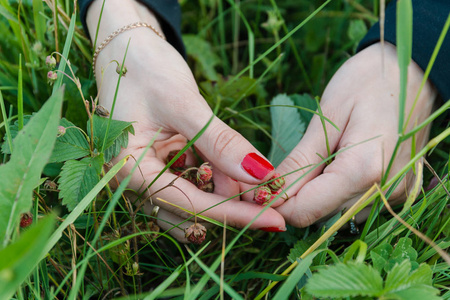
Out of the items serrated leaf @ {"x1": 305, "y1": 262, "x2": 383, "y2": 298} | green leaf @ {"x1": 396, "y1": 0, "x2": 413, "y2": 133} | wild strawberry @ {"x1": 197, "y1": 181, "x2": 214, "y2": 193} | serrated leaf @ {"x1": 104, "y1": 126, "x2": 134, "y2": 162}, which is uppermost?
green leaf @ {"x1": 396, "y1": 0, "x2": 413, "y2": 133}

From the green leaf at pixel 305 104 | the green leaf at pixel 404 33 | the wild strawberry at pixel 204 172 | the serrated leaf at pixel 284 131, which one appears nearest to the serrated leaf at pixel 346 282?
the green leaf at pixel 404 33

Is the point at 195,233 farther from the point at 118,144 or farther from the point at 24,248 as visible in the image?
the point at 24,248

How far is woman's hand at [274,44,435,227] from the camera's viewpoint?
107cm

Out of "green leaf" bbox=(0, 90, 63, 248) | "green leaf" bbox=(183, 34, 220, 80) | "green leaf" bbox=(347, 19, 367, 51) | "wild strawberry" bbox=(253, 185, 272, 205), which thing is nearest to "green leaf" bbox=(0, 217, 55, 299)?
"green leaf" bbox=(0, 90, 63, 248)

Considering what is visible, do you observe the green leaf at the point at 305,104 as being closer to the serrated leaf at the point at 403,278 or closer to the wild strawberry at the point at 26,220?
the serrated leaf at the point at 403,278

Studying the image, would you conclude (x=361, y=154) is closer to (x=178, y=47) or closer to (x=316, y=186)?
(x=316, y=186)

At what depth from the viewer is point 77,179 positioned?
2.92ft

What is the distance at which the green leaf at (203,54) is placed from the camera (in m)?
1.71

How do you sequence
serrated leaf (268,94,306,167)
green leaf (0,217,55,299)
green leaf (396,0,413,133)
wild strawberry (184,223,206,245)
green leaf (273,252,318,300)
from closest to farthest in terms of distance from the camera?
1. green leaf (0,217,55,299)
2. green leaf (396,0,413,133)
3. green leaf (273,252,318,300)
4. wild strawberry (184,223,206,245)
5. serrated leaf (268,94,306,167)

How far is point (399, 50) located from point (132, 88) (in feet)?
2.36

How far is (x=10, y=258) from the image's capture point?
20.4 inches

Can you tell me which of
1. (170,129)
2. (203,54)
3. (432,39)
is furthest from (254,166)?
(203,54)

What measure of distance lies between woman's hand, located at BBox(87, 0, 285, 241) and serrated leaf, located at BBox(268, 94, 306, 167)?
0.28 meters

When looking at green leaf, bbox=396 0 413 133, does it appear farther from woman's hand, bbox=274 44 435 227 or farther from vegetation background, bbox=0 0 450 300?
woman's hand, bbox=274 44 435 227
